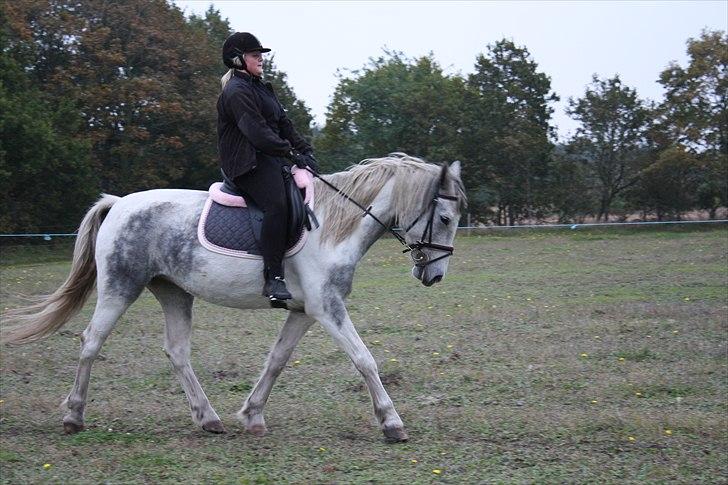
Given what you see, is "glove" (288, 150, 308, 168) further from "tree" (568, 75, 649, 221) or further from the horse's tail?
"tree" (568, 75, 649, 221)

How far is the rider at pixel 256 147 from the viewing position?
6.62 metres

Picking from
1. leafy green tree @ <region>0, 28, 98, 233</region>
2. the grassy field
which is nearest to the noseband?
the grassy field

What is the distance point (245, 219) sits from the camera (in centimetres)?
693

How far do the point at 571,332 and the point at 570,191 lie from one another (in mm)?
27060

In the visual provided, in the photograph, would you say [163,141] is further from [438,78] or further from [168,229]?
[168,229]

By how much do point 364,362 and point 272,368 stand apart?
3.15 feet

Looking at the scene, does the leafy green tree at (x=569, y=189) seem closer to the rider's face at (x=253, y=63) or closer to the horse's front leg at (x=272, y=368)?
the horse's front leg at (x=272, y=368)

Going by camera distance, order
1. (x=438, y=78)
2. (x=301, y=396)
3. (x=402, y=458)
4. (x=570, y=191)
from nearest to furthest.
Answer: (x=402, y=458)
(x=301, y=396)
(x=570, y=191)
(x=438, y=78)

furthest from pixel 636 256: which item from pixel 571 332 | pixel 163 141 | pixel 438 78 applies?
pixel 438 78

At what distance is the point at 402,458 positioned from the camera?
19.9 feet

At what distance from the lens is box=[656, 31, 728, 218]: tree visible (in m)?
35.4

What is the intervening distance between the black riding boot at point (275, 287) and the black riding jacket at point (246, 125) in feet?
2.83

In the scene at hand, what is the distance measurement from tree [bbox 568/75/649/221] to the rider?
3187cm

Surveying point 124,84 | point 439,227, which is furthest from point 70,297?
point 124,84
